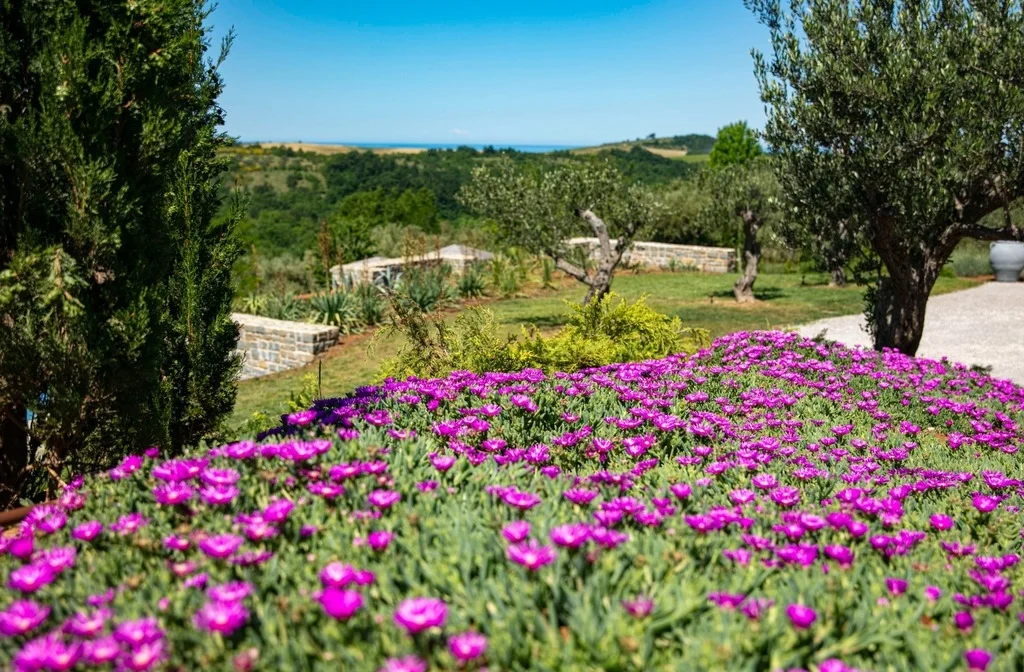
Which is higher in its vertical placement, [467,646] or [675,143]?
[675,143]

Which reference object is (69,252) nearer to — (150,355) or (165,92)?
(150,355)

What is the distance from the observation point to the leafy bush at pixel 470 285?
18281 mm

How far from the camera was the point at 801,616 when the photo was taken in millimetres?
1740

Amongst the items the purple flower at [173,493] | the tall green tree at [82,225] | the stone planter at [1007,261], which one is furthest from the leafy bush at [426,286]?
the stone planter at [1007,261]

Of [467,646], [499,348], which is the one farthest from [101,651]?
[499,348]

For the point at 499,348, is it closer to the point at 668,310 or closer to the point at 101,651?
the point at 101,651

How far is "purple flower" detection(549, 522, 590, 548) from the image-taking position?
198 cm

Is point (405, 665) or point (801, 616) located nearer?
point (405, 665)

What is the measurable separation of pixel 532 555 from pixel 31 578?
4.16 feet

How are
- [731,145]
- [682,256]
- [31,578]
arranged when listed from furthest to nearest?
[731,145]
[682,256]
[31,578]

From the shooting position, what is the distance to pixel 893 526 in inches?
106

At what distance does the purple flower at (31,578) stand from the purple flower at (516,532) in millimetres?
1183

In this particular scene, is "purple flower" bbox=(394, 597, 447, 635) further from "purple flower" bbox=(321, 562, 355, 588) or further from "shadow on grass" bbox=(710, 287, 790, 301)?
"shadow on grass" bbox=(710, 287, 790, 301)

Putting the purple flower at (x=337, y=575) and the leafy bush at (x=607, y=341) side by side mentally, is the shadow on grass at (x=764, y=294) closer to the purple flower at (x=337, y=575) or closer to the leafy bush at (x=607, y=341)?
the leafy bush at (x=607, y=341)
